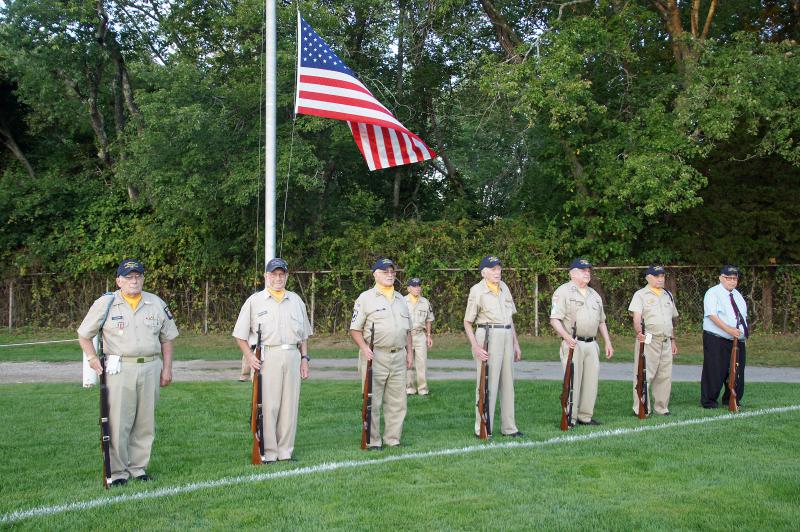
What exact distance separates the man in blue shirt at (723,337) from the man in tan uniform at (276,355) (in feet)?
20.1

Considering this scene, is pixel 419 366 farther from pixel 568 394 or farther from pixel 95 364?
pixel 95 364

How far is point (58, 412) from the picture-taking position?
11609 mm

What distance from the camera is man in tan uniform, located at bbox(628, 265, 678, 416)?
11062mm

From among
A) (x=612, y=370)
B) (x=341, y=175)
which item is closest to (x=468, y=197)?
(x=341, y=175)

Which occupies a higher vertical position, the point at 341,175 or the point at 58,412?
the point at 341,175

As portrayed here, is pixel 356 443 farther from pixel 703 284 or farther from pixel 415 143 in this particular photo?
pixel 703 284

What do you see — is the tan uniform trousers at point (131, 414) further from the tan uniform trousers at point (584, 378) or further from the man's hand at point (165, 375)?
the tan uniform trousers at point (584, 378)

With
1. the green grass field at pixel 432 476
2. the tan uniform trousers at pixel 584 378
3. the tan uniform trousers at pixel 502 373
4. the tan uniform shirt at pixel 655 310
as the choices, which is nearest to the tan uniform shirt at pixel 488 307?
the tan uniform trousers at pixel 502 373

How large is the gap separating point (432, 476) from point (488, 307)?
8.67 feet

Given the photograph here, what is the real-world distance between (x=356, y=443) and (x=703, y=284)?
1633cm

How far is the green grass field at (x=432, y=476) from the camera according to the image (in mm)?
6141

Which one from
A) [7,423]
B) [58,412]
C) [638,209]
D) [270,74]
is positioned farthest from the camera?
[638,209]

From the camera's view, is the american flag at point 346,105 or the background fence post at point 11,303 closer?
the american flag at point 346,105

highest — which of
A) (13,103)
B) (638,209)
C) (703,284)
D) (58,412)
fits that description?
(13,103)
